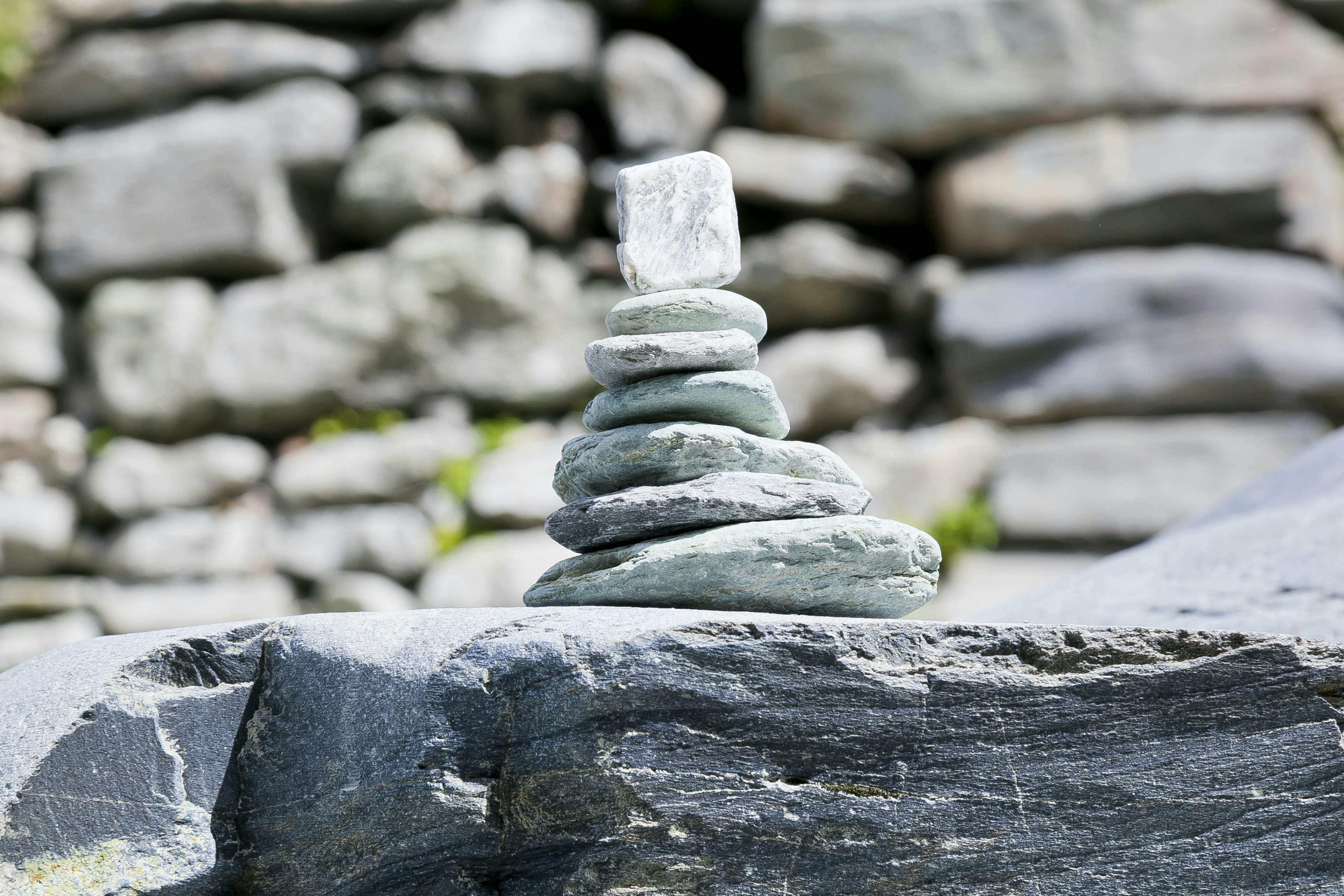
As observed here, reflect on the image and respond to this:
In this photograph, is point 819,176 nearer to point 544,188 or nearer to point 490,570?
point 544,188

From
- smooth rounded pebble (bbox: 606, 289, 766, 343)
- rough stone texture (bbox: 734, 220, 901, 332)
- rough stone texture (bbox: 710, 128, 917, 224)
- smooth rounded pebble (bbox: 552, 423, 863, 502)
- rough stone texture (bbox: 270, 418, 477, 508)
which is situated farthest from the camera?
rough stone texture (bbox: 270, 418, 477, 508)

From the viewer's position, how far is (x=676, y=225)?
3438 mm

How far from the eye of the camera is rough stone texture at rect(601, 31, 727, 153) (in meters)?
9.22

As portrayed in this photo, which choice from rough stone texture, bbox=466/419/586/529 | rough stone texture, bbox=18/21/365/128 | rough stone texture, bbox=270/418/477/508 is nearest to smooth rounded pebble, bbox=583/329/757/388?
rough stone texture, bbox=466/419/586/529

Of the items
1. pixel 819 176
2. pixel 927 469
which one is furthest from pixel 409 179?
pixel 927 469

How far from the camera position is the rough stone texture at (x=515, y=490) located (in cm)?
848

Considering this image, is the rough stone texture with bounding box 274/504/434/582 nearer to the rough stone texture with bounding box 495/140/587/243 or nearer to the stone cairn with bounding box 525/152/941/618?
the rough stone texture with bounding box 495/140/587/243

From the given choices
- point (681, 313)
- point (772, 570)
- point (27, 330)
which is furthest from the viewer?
point (27, 330)

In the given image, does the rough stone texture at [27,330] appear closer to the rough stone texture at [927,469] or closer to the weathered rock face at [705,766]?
the rough stone texture at [927,469]

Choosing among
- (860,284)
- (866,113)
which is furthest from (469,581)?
(866,113)

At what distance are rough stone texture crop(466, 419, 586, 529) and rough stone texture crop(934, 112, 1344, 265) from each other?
3742 mm

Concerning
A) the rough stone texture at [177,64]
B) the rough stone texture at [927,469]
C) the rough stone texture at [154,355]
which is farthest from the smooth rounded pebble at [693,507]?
the rough stone texture at [177,64]

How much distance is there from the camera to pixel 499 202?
9219 mm

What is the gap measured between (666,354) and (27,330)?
8249 millimetres
